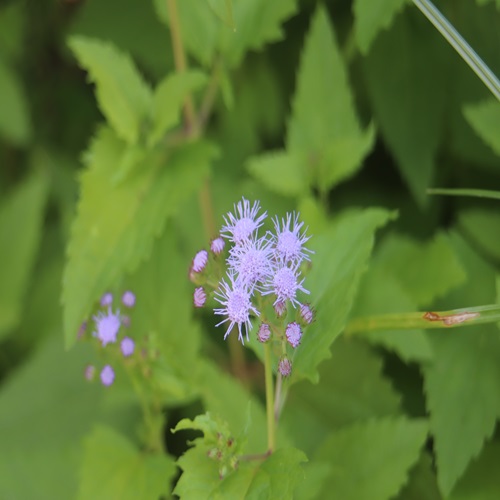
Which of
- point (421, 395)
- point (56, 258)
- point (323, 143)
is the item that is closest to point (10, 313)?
point (56, 258)

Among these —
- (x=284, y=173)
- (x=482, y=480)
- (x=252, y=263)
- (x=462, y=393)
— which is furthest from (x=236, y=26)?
(x=482, y=480)

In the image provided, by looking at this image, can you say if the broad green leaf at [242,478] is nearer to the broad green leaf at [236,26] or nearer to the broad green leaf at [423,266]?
the broad green leaf at [423,266]

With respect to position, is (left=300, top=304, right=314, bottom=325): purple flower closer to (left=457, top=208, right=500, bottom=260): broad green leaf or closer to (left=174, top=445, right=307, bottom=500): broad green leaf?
(left=174, top=445, right=307, bottom=500): broad green leaf

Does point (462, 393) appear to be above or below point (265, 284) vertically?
below

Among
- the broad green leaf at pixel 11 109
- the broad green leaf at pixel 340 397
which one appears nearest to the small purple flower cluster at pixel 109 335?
the broad green leaf at pixel 340 397

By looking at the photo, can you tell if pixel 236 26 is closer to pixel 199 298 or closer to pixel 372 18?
pixel 372 18
